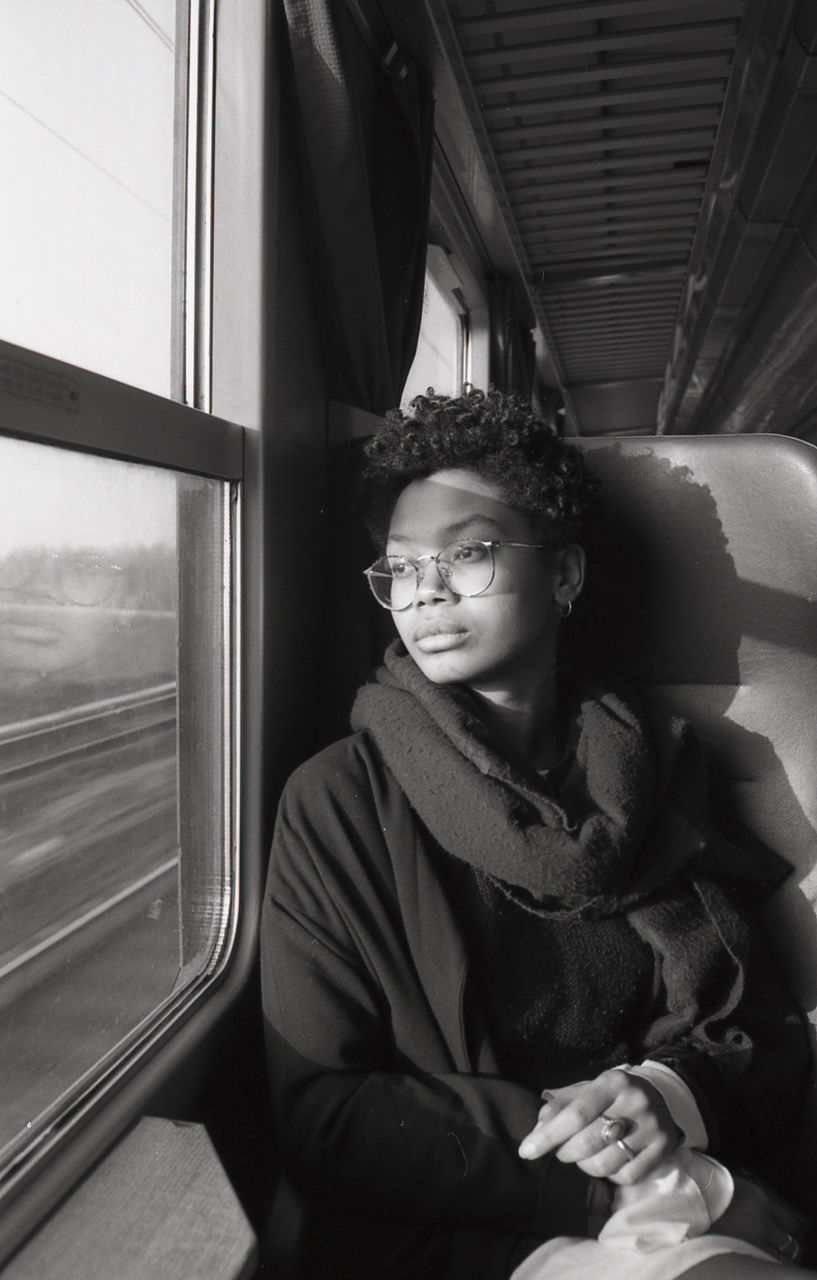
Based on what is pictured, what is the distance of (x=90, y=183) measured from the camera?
4.58ft

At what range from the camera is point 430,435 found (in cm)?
143

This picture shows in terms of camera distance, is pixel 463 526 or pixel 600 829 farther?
pixel 463 526

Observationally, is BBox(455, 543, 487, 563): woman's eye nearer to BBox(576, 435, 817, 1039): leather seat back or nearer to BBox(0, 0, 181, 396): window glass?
BBox(576, 435, 817, 1039): leather seat back

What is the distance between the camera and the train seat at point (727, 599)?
155cm

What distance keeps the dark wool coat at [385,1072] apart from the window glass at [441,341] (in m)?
2.48

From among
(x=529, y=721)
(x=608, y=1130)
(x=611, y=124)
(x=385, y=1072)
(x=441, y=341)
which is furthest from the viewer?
(x=441, y=341)

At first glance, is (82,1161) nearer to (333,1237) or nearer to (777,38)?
(333,1237)

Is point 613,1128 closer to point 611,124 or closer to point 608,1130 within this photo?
Answer: point 608,1130

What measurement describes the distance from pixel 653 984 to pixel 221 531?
925mm

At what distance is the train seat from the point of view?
61.2 inches

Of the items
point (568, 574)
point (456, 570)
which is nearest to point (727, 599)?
point (568, 574)

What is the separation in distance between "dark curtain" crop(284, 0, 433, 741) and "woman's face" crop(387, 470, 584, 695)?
0.34m

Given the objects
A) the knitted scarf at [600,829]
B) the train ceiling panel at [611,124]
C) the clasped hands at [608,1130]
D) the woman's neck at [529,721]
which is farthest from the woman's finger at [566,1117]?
the train ceiling panel at [611,124]

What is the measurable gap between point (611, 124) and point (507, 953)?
2.93m
